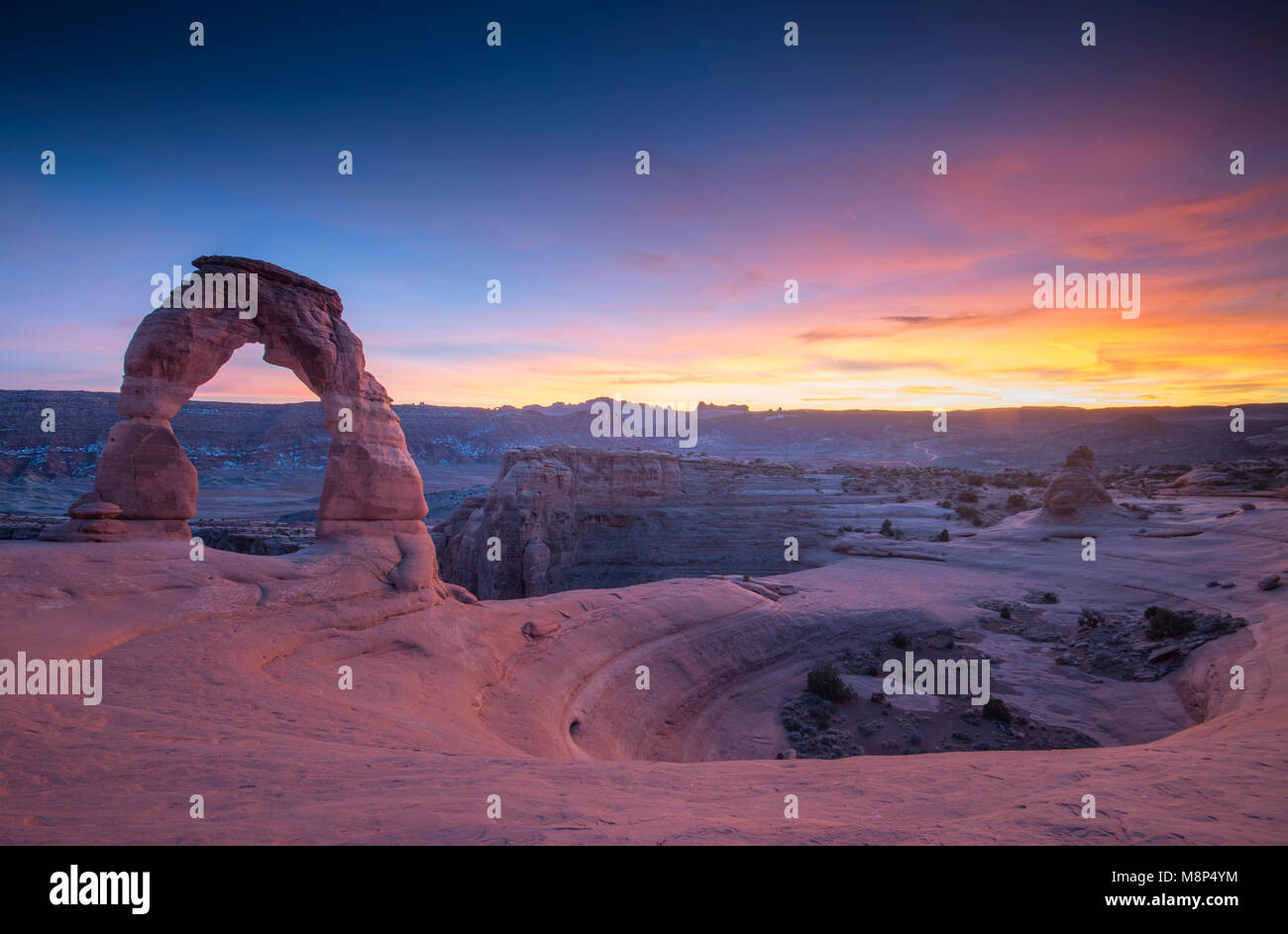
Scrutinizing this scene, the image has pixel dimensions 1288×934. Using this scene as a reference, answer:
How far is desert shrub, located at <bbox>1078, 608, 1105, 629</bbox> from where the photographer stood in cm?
2075

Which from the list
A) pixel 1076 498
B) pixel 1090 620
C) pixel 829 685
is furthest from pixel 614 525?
pixel 1076 498

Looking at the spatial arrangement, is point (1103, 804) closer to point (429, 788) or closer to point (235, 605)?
point (429, 788)

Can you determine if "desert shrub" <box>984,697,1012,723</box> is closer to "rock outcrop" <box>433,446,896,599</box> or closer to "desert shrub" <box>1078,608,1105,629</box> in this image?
"desert shrub" <box>1078,608,1105,629</box>

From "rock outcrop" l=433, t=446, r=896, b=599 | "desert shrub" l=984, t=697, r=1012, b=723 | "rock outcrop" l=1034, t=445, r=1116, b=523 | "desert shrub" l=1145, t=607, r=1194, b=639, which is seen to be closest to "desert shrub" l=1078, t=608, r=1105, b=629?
"desert shrub" l=1145, t=607, r=1194, b=639

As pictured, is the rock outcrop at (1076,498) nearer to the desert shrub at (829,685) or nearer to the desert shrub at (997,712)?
the desert shrub at (997,712)

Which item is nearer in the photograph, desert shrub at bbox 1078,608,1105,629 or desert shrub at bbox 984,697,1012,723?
desert shrub at bbox 984,697,1012,723

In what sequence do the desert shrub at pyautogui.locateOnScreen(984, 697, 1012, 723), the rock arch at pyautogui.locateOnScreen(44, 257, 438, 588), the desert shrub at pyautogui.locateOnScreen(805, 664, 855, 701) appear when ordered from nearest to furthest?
the rock arch at pyautogui.locateOnScreen(44, 257, 438, 588), the desert shrub at pyautogui.locateOnScreen(984, 697, 1012, 723), the desert shrub at pyautogui.locateOnScreen(805, 664, 855, 701)

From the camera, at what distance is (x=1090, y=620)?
2088cm

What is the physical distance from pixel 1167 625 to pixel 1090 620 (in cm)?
241

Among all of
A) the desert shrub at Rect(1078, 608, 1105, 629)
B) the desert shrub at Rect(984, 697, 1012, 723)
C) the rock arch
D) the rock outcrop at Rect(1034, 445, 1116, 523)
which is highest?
the rock arch

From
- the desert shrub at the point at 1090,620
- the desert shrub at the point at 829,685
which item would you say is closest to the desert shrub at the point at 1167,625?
the desert shrub at the point at 1090,620

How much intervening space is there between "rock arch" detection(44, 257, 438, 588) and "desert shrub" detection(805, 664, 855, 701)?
11292mm
